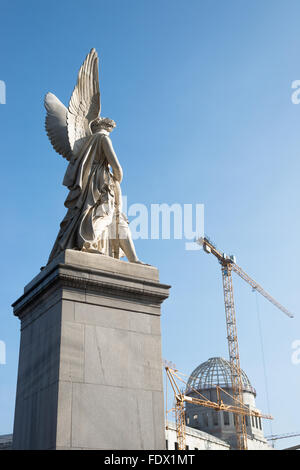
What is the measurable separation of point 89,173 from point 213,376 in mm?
124493

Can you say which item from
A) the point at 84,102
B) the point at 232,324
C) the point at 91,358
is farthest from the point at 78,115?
the point at 232,324

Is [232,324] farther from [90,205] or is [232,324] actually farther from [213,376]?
[90,205]

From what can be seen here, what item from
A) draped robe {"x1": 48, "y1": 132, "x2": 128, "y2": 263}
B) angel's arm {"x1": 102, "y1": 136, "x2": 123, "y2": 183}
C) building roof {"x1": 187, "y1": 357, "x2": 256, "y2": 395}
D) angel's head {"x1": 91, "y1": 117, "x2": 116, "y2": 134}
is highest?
building roof {"x1": 187, "y1": 357, "x2": 256, "y2": 395}

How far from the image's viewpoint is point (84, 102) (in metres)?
15.0

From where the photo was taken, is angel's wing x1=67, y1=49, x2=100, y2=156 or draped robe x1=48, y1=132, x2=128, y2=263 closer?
draped robe x1=48, y1=132, x2=128, y2=263

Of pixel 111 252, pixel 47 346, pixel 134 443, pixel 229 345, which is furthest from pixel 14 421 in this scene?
pixel 229 345

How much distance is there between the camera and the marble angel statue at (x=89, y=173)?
13.1 metres

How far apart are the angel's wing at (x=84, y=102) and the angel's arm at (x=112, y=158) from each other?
2.37 feet

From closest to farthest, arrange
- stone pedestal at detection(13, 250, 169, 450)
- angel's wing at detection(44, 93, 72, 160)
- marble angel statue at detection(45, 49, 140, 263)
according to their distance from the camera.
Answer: stone pedestal at detection(13, 250, 169, 450)
marble angel statue at detection(45, 49, 140, 263)
angel's wing at detection(44, 93, 72, 160)

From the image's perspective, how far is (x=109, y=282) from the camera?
12047 millimetres

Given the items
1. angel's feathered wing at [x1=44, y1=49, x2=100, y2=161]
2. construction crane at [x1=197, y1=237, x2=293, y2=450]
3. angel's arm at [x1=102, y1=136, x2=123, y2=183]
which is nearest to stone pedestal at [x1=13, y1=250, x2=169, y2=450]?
angel's arm at [x1=102, y1=136, x2=123, y2=183]

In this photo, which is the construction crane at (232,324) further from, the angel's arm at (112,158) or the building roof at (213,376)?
the angel's arm at (112,158)

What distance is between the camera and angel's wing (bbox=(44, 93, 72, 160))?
48.9ft

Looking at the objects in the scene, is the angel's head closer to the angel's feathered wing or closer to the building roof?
the angel's feathered wing
